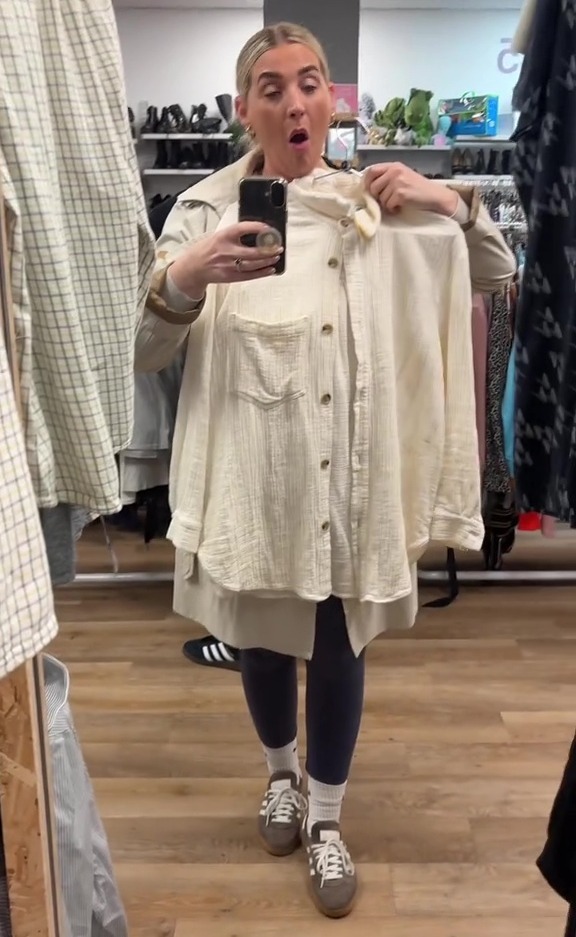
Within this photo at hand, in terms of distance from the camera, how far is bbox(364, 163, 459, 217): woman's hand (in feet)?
3.45

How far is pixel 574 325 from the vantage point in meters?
1.26

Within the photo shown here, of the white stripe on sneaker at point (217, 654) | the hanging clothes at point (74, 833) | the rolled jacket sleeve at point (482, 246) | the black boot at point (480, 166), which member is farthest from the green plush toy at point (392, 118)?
the hanging clothes at point (74, 833)

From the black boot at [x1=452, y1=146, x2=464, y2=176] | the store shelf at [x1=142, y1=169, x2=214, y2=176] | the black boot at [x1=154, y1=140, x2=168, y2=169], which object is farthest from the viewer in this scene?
the black boot at [x1=154, y1=140, x2=168, y2=169]

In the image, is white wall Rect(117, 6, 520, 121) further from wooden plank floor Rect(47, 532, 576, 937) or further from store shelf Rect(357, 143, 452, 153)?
wooden plank floor Rect(47, 532, 576, 937)

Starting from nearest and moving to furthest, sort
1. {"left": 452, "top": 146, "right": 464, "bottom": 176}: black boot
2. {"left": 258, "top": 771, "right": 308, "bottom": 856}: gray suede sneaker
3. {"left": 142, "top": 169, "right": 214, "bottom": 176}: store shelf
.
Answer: {"left": 258, "top": 771, "right": 308, "bottom": 856}: gray suede sneaker → {"left": 452, "top": 146, "right": 464, "bottom": 176}: black boot → {"left": 142, "top": 169, "right": 214, "bottom": 176}: store shelf

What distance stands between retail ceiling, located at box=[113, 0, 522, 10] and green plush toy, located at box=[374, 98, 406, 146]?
563mm

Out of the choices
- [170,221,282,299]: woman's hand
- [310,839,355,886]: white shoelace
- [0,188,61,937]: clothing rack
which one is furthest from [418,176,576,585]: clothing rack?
[0,188,61,937]: clothing rack

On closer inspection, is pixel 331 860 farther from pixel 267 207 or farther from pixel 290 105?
pixel 290 105

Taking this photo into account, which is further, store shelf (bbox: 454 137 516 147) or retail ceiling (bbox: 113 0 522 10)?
retail ceiling (bbox: 113 0 522 10)

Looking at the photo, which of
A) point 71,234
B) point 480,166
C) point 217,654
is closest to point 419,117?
point 480,166

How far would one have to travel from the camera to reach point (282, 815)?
148 cm

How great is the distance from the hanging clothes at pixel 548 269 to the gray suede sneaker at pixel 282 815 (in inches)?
26.8

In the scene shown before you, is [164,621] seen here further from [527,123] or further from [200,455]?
[527,123]

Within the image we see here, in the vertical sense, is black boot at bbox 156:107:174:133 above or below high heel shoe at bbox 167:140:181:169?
above
